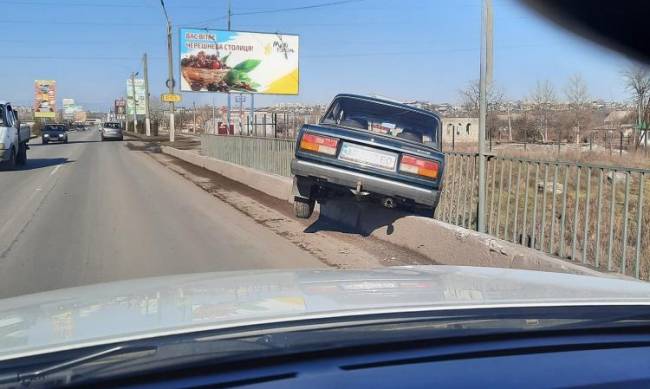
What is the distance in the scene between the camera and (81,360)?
5.76 ft

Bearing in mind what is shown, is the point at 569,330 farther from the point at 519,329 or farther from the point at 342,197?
the point at 342,197

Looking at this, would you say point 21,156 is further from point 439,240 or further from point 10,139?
point 439,240

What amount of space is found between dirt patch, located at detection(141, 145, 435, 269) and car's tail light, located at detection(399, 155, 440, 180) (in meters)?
1.04

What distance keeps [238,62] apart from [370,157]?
33.4 m

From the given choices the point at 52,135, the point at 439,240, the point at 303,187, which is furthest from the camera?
the point at 52,135

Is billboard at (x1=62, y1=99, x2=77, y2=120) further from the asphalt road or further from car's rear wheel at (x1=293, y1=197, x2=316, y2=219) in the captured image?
car's rear wheel at (x1=293, y1=197, x2=316, y2=219)

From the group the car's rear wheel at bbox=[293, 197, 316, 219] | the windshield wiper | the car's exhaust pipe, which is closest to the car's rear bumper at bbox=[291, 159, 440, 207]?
the car's exhaust pipe

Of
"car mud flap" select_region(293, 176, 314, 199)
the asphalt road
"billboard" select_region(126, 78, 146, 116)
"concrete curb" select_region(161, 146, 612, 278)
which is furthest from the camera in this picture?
"billboard" select_region(126, 78, 146, 116)

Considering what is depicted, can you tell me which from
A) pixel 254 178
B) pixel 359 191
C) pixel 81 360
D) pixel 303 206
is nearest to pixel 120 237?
pixel 303 206

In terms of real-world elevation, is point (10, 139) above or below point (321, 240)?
above

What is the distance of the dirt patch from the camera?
7430 mm

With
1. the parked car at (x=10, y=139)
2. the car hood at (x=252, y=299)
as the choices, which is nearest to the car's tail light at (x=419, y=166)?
the car hood at (x=252, y=299)

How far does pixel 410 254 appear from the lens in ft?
25.5

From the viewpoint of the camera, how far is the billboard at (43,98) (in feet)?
341
